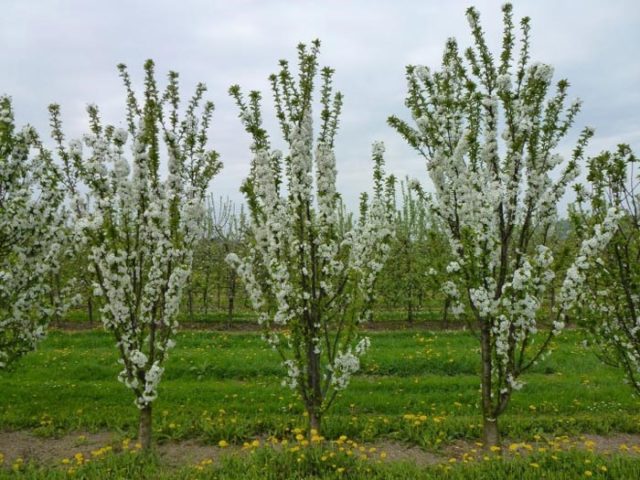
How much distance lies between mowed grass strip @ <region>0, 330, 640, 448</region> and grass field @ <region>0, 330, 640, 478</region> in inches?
1.1

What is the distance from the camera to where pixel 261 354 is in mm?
13781

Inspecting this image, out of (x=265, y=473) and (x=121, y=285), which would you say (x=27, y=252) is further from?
(x=265, y=473)

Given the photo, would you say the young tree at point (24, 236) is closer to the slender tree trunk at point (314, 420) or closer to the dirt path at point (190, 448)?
the dirt path at point (190, 448)

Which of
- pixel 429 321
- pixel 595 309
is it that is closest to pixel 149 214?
pixel 595 309

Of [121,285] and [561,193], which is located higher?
[561,193]

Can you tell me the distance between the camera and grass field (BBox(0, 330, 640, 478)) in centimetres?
→ 603

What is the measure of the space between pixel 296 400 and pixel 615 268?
241 inches

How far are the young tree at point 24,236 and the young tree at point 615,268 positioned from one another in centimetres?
751

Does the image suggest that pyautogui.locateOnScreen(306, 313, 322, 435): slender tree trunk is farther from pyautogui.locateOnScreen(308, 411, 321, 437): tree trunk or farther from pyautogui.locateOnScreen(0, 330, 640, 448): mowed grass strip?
pyautogui.locateOnScreen(0, 330, 640, 448): mowed grass strip

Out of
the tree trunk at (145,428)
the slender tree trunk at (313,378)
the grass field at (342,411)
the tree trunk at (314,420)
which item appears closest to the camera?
the grass field at (342,411)

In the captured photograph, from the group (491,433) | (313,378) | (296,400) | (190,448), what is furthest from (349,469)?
(296,400)

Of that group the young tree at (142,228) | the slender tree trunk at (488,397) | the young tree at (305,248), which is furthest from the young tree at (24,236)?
the slender tree trunk at (488,397)

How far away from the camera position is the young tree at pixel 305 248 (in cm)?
618

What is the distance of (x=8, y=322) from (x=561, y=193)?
7.92m
